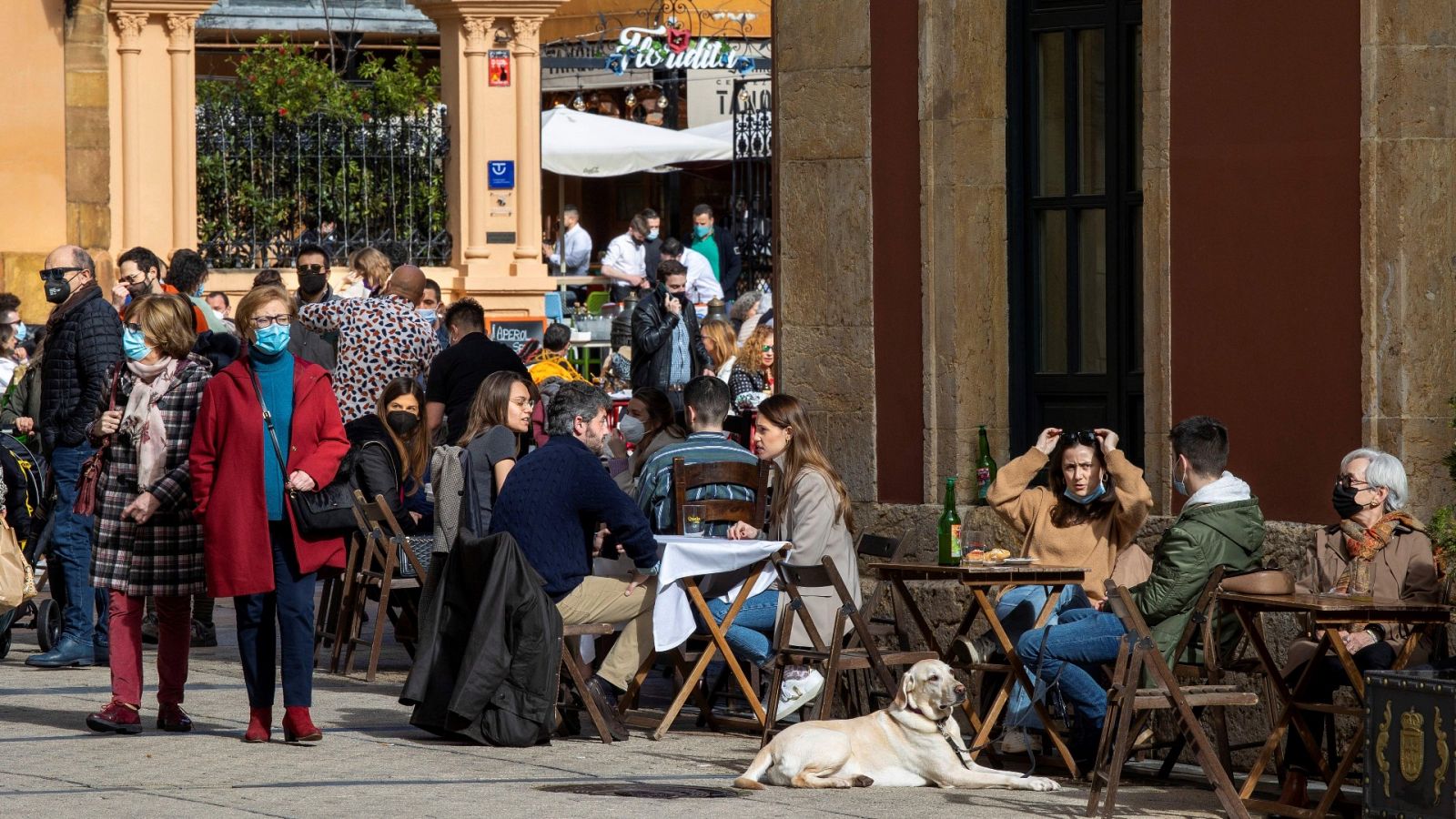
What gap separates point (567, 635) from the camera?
952cm

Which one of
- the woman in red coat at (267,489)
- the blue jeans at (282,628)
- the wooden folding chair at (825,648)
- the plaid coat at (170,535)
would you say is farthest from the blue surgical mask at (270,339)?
the wooden folding chair at (825,648)

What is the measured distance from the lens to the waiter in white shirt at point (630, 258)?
24.3m

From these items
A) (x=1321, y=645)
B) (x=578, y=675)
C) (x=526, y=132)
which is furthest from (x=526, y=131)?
(x=1321, y=645)

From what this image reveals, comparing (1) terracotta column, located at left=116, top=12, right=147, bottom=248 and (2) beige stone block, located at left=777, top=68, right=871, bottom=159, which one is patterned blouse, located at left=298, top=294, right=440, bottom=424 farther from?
(1) terracotta column, located at left=116, top=12, right=147, bottom=248

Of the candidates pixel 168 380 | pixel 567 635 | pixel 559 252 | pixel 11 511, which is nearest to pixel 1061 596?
pixel 567 635

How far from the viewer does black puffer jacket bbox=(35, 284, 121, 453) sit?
11.3 metres

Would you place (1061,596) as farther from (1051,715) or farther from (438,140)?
(438,140)

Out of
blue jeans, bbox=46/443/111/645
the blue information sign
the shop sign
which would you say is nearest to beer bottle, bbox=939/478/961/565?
blue jeans, bbox=46/443/111/645

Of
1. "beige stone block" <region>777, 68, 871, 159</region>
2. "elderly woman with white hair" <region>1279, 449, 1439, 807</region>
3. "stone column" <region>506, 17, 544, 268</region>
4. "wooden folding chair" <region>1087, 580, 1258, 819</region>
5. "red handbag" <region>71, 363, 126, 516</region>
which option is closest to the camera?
"wooden folding chair" <region>1087, 580, 1258, 819</region>

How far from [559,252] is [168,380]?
18039 mm

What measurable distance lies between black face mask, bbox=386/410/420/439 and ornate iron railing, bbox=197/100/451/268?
35.8ft

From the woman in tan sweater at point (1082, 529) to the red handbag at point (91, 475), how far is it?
364 cm

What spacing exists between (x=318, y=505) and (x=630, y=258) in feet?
51.6

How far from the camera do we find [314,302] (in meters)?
14.2
